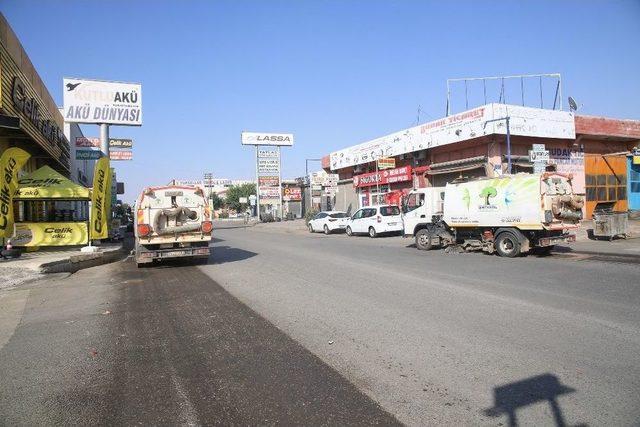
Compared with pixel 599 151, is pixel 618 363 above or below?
below

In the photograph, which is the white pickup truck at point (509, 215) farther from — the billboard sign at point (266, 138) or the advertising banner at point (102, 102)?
the billboard sign at point (266, 138)

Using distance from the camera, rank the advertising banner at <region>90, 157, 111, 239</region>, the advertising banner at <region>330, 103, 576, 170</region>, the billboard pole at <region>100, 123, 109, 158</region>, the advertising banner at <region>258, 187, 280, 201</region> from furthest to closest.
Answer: the advertising banner at <region>258, 187, 280, 201</region>
the billboard pole at <region>100, 123, 109, 158</region>
the advertising banner at <region>330, 103, 576, 170</region>
the advertising banner at <region>90, 157, 111, 239</region>

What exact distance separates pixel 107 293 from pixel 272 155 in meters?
49.2

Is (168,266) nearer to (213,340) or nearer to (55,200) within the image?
(55,200)

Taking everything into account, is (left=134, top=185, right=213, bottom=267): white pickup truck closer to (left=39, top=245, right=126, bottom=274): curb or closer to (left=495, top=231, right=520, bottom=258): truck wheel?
(left=39, top=245, right=126, bottom=274): curb

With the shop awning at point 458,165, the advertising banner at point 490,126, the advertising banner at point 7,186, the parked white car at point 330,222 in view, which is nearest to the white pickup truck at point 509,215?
the advertising banner at point 490,126

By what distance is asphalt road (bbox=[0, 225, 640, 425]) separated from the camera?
371 centimetres

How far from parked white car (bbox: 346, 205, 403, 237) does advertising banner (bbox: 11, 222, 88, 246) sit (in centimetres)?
1421

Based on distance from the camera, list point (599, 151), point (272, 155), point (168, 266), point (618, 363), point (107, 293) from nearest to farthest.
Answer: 1. point (618, 363)
2. point (107, 293)
3. point (168, 266)
4. point (599, 151)
5. point (272, 155)

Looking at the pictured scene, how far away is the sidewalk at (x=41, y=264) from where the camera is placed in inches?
446

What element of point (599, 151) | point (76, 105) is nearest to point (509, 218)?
point (599, 151)

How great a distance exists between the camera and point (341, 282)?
32.2 ft

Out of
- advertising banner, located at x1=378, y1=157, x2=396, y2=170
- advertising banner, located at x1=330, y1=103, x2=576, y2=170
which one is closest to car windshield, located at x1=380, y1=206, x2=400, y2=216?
advertising banner, located at x1=330, y1=103, x2=576, y2=170

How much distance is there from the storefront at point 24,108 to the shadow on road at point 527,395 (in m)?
15.7
